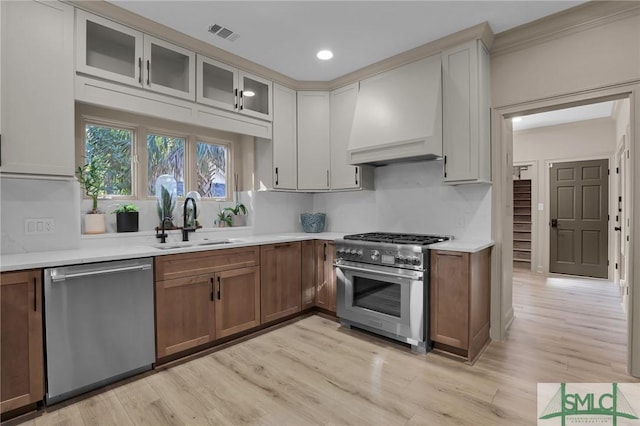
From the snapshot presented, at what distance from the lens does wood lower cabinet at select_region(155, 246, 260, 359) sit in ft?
7.99

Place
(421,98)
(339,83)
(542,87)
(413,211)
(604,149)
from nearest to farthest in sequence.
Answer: (542,87) → (421,98) → (413,211) → (339,83) → (604,149)

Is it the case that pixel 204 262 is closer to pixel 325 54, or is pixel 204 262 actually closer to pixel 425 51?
pixel 325 54

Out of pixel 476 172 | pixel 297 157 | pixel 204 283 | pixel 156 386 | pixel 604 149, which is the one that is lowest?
pixel 156 386

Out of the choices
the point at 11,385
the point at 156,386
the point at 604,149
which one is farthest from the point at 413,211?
the point at 604,149

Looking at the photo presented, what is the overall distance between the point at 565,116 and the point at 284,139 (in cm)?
477

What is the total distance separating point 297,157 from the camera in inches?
153

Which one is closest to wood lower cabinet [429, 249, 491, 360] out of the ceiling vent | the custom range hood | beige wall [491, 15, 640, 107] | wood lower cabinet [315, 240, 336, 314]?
the custom range hood

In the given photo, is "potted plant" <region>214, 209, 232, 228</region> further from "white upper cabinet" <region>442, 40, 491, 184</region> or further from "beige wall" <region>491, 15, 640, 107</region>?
"beige wall" <region>491, 15, 640, 107</region>

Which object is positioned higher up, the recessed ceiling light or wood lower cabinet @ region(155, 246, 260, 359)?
the recessed ceiling light

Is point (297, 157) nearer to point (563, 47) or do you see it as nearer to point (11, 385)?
point (563, 47)

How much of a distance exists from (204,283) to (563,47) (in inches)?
139

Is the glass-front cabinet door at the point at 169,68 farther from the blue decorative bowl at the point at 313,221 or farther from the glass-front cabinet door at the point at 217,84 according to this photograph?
the blue decorative bowl at the point at 313,221

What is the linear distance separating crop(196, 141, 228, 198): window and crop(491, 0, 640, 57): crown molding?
302cm

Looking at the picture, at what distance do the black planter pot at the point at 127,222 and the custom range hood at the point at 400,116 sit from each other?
2.14 m
